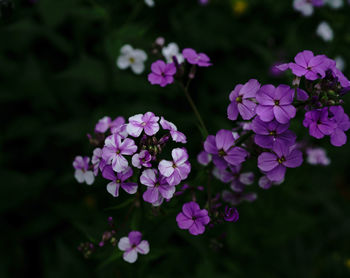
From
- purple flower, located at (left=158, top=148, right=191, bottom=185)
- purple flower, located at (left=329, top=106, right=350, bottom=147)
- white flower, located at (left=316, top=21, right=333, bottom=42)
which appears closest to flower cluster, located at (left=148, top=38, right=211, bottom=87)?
purple flower, located at (left=158, top=148, right=191, bottom=185)

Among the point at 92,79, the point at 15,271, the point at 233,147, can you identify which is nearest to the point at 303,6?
the point at 92,79

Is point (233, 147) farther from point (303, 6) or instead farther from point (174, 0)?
point (174, 0)

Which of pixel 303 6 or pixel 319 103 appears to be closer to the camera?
pixel 319 103

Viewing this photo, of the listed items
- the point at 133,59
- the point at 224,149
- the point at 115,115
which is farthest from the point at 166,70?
the point at 115,115

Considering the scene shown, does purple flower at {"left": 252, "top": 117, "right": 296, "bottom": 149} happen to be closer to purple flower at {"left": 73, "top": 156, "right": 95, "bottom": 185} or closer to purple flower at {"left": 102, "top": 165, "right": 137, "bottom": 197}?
purple flower at {"left": 102, "top": 165, "right": 137, "bottom": 197}

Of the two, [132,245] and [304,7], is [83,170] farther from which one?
[304,7]
